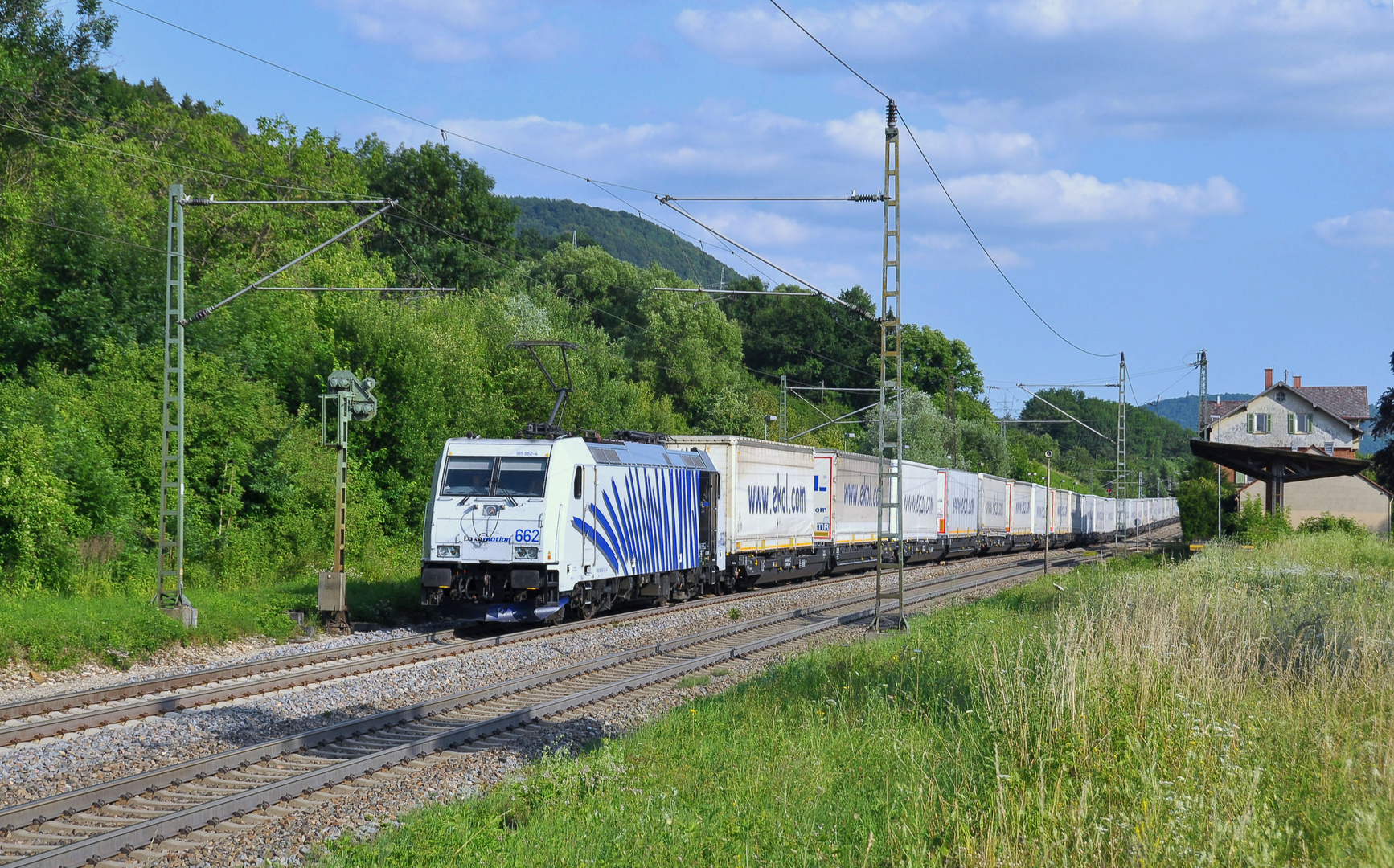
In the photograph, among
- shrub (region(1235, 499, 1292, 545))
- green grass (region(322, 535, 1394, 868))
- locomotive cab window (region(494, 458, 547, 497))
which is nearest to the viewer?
green grass (region(322, 535, 1394, 868))

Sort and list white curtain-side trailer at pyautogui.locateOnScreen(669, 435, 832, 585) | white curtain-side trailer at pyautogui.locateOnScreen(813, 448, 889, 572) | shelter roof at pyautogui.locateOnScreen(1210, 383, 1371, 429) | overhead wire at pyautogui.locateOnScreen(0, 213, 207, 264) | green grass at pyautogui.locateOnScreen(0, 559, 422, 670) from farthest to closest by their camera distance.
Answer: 1. shelter roof at pyautogui.locateOnScreen(1210, 383, 1371, 429)
2. white curtain-side trailer at pyautogui.locateOnScreen(813, 448, 889, 572)
3. overhead wire at pyautogui.locateOnScreen(0, 213, 207, 264)
4. white curtain-side trailer at pyautogui.locateOnScreen(669, 435, 832, 585)
5. green grass at pyautogui.locateOnScreen(0, 559, 422, 670)

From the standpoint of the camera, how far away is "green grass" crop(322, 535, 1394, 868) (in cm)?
550

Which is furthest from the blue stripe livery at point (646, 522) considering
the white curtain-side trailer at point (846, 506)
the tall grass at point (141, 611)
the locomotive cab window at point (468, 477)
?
the white curtain-side trailer at point (846, 506)

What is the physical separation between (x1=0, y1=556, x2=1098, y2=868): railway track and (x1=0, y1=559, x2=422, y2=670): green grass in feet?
17.7

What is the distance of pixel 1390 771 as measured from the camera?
543cm

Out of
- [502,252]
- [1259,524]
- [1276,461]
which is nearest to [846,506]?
[1259,524]

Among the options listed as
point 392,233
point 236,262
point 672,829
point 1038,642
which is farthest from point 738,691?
point 392,233

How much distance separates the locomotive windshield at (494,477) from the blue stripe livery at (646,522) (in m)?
1.02

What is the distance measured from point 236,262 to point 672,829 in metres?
36.4

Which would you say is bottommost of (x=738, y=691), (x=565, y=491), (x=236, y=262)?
(x=738, y=691)

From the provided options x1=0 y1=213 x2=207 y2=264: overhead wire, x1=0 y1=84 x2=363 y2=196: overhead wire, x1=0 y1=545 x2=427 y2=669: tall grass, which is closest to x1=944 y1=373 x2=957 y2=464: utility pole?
x1=0 y1=84 x2=363 y2=196: overhead wire

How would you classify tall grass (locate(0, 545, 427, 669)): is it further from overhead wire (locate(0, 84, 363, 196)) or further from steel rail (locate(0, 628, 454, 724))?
overhead wire (locate(0, 84, 363, 196))

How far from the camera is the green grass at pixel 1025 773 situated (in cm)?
550

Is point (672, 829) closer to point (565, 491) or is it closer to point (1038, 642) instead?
point (1038, 642)
